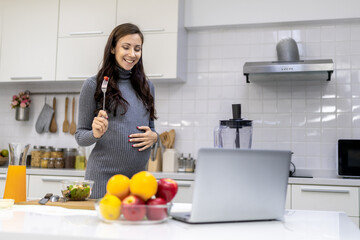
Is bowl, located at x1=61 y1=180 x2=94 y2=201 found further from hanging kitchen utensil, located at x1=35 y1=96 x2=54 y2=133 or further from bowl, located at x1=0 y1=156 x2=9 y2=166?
hanging kitchen utensil, located at x1=35 y1=96 x2=54 y2=133

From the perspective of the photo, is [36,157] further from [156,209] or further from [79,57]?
[156,209]

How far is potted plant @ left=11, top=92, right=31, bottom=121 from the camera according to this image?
370 centimetres

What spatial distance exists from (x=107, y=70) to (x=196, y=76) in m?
1.68

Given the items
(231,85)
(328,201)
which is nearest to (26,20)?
(231,85)

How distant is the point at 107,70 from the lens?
6.18 ft

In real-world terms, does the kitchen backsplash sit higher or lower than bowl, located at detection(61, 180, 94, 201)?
higher

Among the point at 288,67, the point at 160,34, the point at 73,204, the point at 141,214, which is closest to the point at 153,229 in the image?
the point at 141,214

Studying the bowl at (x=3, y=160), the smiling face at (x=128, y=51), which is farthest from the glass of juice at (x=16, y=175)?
the bowl at (x=3, y=160)

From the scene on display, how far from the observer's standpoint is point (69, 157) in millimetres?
3473

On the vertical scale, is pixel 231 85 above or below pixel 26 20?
below

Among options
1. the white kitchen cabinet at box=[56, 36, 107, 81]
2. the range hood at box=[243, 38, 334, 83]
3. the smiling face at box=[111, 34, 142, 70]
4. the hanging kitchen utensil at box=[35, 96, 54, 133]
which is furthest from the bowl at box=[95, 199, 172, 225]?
the hanging kitchen utensil at box=[35, 96, 54, 133]

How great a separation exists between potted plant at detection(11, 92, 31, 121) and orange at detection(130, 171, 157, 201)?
9.81ft

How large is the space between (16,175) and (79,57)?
2.09 metres

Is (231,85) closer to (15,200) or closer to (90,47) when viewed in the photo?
(90,47)
